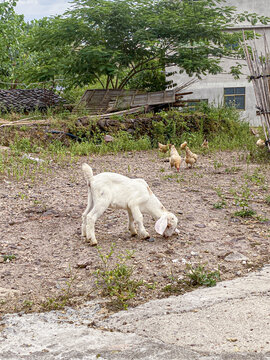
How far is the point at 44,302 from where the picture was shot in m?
3.86

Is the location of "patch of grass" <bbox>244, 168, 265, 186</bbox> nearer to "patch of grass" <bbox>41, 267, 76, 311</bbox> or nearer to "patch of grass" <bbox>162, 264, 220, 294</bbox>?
"patch of grass" <bbox>162, 264, 220, 294</bbox>

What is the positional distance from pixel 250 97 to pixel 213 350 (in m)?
18.4

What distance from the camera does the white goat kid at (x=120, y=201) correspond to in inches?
194

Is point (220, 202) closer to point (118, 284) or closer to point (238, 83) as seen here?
point (118, 284)

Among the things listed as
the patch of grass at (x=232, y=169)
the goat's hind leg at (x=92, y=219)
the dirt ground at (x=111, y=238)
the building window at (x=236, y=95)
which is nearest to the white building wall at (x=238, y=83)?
the building window at (x=236, y=95)

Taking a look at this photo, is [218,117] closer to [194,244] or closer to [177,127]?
[177,127]

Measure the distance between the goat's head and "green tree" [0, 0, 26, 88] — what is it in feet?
50.3

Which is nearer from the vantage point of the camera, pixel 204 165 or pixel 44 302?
pixel 44 302

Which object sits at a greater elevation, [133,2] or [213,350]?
[133,2]

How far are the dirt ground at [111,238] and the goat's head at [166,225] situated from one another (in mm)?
94

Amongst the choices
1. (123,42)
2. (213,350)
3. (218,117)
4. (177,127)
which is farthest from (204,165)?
(213,350)

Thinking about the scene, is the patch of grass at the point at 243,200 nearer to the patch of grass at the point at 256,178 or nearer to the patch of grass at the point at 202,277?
the patch of grass at the point at 256,178

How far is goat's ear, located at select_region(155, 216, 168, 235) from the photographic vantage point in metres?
4.94

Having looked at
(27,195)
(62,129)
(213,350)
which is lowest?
(213,350)
